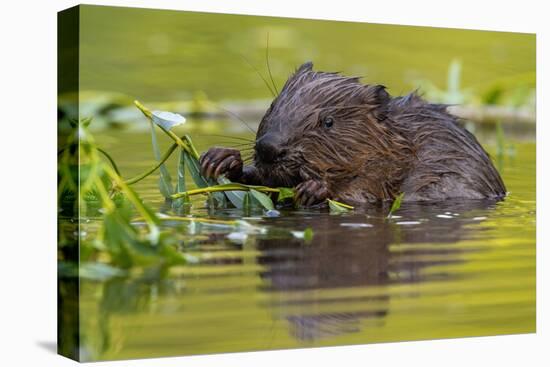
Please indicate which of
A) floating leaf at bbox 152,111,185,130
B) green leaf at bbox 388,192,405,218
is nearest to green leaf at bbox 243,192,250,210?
floating leaf at bbox 152,111,185,130

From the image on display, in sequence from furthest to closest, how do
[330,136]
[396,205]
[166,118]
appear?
[330,136] → [396,205] → [166,118]

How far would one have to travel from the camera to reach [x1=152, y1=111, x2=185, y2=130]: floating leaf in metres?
6.61

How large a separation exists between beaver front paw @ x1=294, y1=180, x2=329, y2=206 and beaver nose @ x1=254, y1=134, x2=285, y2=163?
0.22 metres

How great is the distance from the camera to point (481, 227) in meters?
6.72

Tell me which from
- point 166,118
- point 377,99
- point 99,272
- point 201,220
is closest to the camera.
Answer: point 99,272

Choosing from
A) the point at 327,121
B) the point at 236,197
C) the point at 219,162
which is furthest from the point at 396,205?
the point at 219,162

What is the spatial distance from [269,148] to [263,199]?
298 millimetres

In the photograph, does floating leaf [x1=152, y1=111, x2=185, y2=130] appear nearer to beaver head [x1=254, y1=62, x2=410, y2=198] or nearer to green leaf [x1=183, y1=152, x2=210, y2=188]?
green leaf [x1=183, y1=152, x2=210, y2=188]

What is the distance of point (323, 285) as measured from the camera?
596 cm

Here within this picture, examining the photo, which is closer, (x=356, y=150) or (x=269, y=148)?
(x=269, y=148)

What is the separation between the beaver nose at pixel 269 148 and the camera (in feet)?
22.5

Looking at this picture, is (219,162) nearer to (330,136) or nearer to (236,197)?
(236,197)

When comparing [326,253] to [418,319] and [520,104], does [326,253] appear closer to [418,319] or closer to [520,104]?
[418,319]

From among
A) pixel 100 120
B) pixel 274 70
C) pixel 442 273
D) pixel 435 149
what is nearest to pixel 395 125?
pixel 435 149
